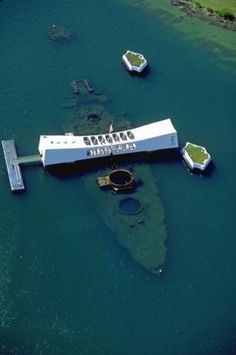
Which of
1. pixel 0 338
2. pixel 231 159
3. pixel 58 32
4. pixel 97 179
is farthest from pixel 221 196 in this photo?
pixel 58 32

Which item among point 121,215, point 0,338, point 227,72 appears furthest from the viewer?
point 227,72

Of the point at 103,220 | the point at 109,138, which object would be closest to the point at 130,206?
the point at 103,220

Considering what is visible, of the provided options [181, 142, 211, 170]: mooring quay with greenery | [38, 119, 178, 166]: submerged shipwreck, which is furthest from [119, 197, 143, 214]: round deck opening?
[181, 142, 211, 170]: mooring quay with greenery

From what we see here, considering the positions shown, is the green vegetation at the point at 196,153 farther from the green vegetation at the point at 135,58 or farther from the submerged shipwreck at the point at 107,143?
the green vegetation at the point at 135,58

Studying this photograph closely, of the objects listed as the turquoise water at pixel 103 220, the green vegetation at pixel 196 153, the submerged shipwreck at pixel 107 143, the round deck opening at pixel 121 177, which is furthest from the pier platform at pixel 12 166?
the green vegetation at pixel 196 153

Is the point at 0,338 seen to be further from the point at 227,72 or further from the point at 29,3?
the point at 29,3

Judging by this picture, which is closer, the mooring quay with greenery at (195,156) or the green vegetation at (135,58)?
the mooring quay with greenery at (195,156)

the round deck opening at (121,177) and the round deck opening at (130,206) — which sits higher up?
the round deck opening at (121,177)

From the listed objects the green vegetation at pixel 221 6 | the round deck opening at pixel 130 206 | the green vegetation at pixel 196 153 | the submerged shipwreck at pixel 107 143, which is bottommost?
the round deck opening at pixel 130 206
